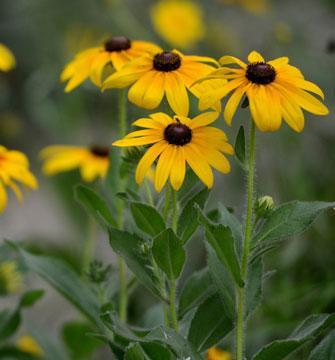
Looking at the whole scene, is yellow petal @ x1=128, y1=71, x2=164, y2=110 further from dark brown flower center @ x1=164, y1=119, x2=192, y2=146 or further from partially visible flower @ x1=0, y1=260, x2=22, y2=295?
partially visible flower @ x1=0, y1=260, x2=22, y2=295

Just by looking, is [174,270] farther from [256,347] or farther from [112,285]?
[256,347]

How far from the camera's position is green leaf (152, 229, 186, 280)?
1.09 meters

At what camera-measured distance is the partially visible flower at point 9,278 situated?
1732 millimetres

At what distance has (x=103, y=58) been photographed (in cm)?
137

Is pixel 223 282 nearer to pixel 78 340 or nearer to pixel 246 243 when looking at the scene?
pixel 246 243

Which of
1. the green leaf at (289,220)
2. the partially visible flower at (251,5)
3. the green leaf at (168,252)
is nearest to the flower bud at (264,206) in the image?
the green leaf at (289,220)

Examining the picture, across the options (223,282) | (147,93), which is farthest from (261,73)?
(223,282)

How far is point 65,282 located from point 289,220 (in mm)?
472

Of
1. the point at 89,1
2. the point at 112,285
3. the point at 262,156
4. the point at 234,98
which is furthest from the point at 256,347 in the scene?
the point at 89,1

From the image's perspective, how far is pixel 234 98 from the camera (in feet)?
3.44

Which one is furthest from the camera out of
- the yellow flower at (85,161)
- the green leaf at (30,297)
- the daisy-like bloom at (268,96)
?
the yellow flower at (85,161)

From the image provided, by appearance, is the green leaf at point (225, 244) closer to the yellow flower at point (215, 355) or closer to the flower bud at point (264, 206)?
the flower bud at point (264, 206)

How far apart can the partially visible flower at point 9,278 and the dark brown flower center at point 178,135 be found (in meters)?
0.71

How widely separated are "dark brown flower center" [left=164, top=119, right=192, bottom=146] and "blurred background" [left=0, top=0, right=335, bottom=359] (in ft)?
1.85
